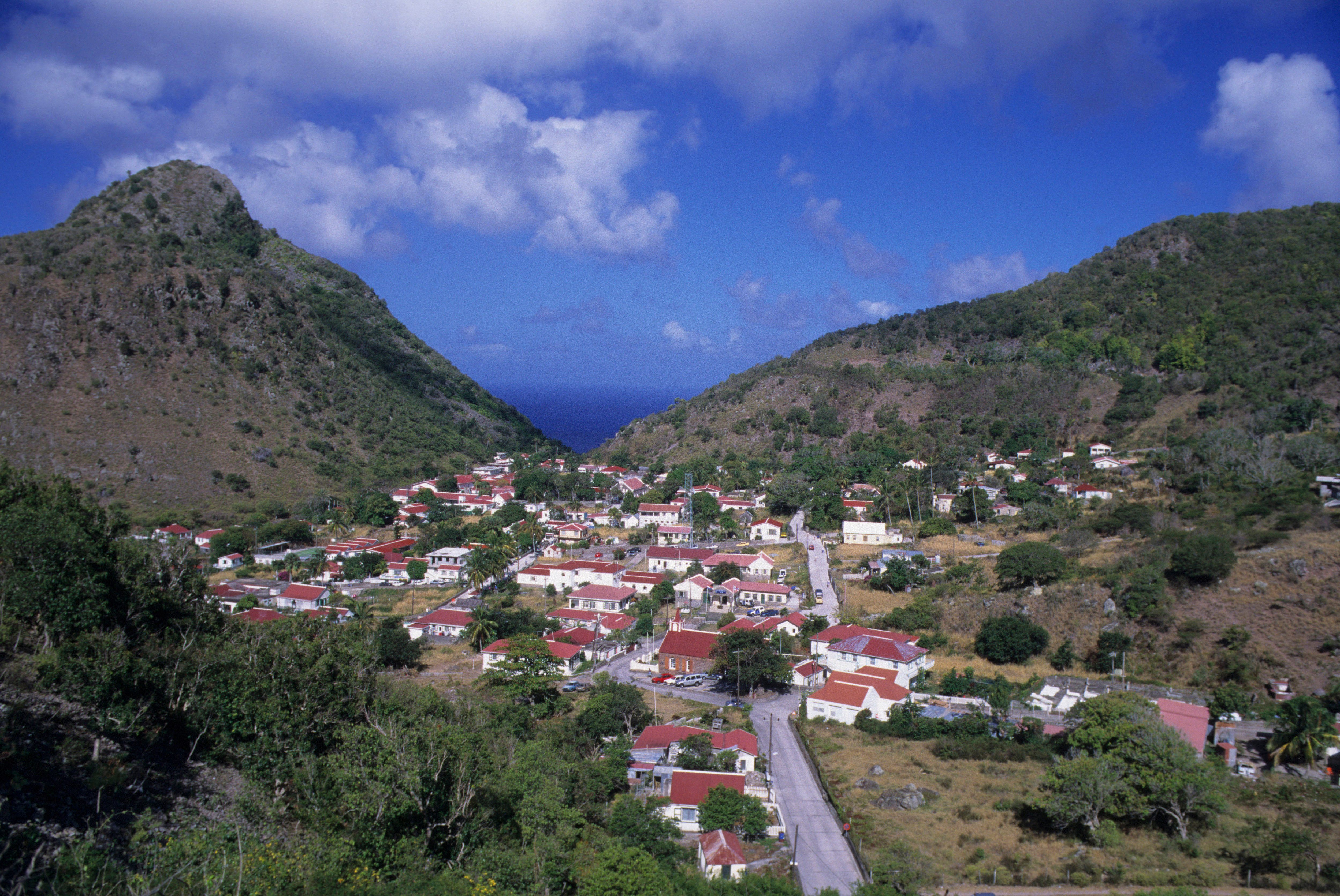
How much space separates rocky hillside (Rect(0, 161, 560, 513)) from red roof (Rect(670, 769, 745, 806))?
4597 cm

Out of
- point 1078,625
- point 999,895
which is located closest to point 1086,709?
Answer: point 999,895

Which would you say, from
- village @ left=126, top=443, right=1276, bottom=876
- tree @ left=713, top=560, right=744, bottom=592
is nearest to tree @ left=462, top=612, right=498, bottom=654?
village @ left=126, top=443, right=1276, bottom=876

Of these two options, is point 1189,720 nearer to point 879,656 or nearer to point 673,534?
point 879,656

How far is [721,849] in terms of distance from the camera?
1681 cm

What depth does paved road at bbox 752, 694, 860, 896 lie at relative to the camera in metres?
16.6

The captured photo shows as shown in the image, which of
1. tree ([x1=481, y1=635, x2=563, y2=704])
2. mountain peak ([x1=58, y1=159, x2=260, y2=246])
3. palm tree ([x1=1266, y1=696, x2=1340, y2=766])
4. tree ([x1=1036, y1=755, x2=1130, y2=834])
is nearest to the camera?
tree ([x1=1036, y1=755, x2=1130, y2=834])

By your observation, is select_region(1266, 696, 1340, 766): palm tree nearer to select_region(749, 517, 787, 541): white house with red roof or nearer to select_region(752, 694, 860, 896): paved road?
select_region(752, 694, 860, 896): paved road

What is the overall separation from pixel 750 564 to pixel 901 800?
22713mm

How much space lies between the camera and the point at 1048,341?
274 ft

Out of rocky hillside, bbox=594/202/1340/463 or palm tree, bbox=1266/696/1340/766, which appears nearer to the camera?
palm tree, bbox=1266/696/1340/766

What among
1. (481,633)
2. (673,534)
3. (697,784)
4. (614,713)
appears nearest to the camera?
(697,784)

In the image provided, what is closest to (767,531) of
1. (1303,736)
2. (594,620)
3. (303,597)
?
(594,620)

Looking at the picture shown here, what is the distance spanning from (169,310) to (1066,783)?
235 feet

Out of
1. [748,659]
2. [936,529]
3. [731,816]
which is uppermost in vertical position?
[936,529]
